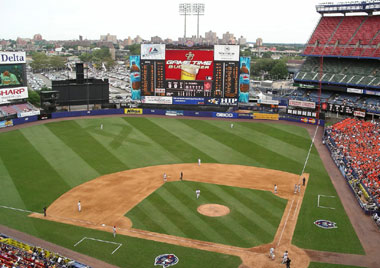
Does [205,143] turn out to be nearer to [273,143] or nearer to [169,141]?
[169,141]

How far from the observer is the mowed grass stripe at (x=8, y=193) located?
3350 cm

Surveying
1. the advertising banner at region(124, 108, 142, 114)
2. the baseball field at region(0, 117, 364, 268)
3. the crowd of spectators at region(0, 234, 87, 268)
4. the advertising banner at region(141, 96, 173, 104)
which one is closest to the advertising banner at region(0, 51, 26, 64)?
the baseball field at region(0, 117, 364, 268)

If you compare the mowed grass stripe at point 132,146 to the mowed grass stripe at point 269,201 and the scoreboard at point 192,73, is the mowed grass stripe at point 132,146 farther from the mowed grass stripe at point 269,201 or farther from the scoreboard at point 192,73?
the mowed grass stripe at point 269,201

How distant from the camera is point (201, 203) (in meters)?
33.9

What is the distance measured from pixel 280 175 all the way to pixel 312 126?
2749 cm

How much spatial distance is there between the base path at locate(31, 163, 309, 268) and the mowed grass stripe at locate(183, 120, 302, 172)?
9.21 ft

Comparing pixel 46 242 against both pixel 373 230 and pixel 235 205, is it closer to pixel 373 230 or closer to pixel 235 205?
pixel 235 205

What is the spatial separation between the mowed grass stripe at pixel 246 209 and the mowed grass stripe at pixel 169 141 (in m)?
9.82

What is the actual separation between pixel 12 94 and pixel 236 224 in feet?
165

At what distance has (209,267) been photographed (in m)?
24.2

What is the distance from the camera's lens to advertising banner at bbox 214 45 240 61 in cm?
6788

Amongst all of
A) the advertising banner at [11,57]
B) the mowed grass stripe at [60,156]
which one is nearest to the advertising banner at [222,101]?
the mowed grass stripe at [60,156]

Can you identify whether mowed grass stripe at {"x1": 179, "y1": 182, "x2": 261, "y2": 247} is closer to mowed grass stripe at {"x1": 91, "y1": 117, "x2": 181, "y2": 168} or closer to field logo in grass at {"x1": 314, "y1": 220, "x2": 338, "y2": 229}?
field logo in grass at {"x1": 314, "y1": 220, "x2": 338, "y2": 229}

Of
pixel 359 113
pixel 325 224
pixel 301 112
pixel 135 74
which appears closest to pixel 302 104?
pixel 301 112
